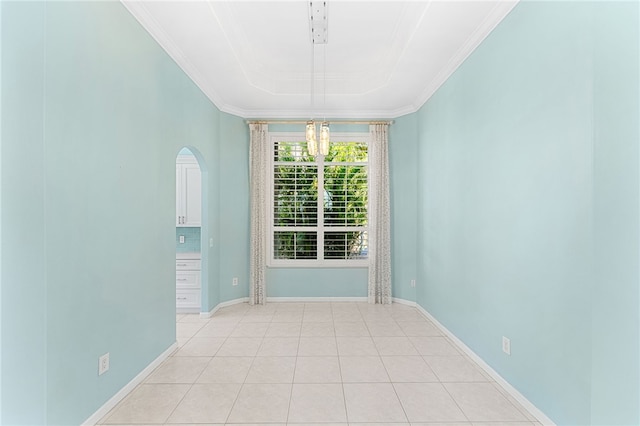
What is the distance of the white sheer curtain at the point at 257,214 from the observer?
478 cm

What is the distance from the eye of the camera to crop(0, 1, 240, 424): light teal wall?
157 centimetres

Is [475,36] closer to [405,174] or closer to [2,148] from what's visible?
[405,174]

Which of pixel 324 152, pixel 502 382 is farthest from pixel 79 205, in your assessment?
pixel 502 382

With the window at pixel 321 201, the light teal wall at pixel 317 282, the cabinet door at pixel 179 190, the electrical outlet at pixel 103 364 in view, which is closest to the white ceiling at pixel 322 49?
the window at pixel 321 201

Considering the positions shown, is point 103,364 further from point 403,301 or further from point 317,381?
point 403,301

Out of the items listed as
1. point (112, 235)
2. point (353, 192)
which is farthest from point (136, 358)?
point (353, 192)

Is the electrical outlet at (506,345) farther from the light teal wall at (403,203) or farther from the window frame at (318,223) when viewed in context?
the window frame at (318,223)

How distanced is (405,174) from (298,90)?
2030 millimetres

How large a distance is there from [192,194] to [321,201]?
1.96 m

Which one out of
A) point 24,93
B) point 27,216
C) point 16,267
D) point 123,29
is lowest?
point 16,267

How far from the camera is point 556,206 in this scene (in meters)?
1.91

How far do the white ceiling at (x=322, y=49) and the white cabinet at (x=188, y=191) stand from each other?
1.00m

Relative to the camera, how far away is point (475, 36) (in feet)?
9.12

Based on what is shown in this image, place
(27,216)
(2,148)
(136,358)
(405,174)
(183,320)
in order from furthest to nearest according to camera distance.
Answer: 1. (405,174)
2. (183,320)
3. (136,358)
4. (27,216)
5. (2,148)
